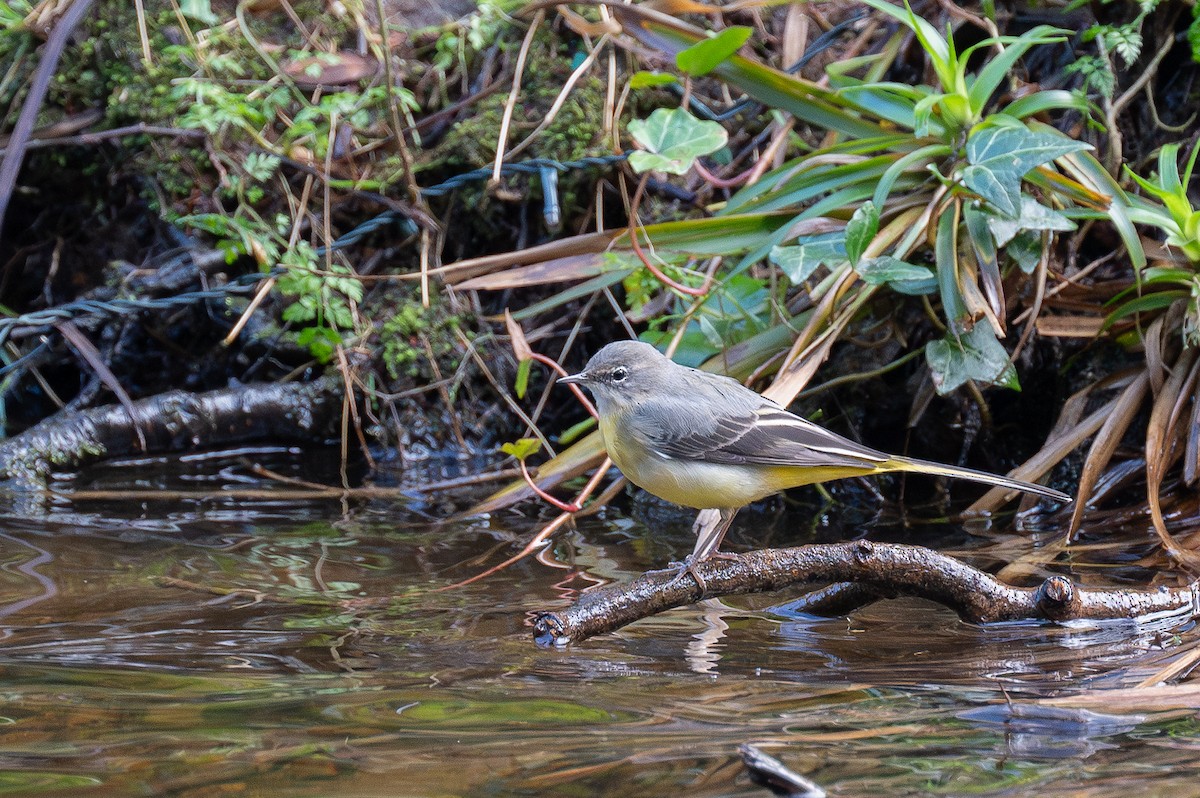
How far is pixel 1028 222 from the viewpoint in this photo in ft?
16.0

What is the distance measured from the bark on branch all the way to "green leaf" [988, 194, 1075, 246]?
1.89 m

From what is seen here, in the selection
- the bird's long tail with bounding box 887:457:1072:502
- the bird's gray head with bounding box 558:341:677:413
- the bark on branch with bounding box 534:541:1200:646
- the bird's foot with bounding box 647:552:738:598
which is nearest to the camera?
the bark on branch with bounding box 534:541:1200:646

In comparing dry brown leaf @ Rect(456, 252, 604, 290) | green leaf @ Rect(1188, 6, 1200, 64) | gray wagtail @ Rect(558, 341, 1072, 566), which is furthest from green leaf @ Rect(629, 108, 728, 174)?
green leaf @ Rect(1188, 6, 1200, 64)

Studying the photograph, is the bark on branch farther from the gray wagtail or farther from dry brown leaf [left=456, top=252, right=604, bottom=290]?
dry brown leaf [left=456, top=252, right=604, bottom=290]

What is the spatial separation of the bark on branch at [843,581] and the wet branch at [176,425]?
383cm

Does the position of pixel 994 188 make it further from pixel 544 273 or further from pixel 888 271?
pixel 544 273

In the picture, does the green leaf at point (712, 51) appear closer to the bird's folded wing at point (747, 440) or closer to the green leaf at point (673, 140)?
the green leaf at point (673, 140)

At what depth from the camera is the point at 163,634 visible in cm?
375

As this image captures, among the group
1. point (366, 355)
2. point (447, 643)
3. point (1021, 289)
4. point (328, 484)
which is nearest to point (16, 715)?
point (447, 643)

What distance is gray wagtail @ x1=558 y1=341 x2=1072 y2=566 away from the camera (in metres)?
4.25

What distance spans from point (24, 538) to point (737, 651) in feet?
10.7

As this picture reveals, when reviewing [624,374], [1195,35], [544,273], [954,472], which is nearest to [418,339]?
[544,273]

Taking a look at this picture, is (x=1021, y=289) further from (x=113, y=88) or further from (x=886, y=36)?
(x=113, y=88)

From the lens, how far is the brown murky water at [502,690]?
255 centimetres
